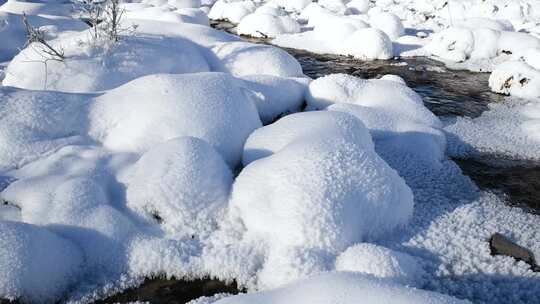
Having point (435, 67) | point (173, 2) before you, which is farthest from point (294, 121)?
point (173, 2)

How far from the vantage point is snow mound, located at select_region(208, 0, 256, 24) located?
59.5 feet

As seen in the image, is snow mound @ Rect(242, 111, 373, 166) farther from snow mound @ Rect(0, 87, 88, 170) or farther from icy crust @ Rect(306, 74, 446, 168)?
snow mound @ Rect(0, 87, 88, 170)

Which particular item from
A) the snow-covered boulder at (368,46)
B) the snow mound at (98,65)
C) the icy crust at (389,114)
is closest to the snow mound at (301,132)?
the icy crust at (389,114)

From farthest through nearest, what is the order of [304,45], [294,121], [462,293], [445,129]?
[304,45], [445,129], [294,121], [462,293]

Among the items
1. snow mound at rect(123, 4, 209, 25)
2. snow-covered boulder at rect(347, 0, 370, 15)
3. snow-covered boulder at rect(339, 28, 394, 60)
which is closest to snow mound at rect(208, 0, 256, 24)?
snow mound at rect(123, 4, 209, 25)

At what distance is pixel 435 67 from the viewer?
38.9 feet

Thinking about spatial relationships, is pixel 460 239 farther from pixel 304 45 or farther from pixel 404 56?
pixel 304 45

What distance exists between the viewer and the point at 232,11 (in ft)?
60.4

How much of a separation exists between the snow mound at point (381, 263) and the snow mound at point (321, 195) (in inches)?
6.8

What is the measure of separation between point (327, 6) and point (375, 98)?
13.0m

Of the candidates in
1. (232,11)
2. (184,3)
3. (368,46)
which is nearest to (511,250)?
(368,46)

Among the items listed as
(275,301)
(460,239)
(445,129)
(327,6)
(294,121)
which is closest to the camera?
(275,301)

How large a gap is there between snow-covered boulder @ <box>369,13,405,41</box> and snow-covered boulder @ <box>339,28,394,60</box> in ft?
6.43

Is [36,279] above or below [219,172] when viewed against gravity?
below
